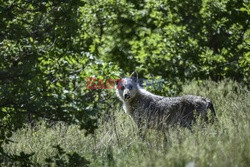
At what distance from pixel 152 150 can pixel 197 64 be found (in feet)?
25.2

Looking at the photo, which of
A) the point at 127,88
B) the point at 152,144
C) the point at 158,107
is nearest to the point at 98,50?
the point at 127,88

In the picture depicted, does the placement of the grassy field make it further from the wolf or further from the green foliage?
the green foliage

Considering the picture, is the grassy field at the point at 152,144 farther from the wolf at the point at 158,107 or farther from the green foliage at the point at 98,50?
the green foliage at the point at 98,50

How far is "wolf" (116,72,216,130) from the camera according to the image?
956 cm

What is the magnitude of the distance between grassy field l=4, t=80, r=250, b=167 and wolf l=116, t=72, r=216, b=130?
1.06 feet

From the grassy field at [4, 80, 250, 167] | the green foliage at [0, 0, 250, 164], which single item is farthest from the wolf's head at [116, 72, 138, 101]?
the grassy field at [4, 80, 250, 167]

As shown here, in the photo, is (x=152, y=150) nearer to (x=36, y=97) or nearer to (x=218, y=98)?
(x=36, y=97)

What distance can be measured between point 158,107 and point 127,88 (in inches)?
32.4

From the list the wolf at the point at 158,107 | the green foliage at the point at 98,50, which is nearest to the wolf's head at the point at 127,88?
the wolf at the point at 158,107

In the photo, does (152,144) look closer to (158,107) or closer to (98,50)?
(158,107)

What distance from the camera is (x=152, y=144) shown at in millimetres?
7379

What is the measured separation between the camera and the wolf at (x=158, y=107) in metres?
9.56

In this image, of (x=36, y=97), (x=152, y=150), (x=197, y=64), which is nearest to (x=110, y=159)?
A: (x=152, y=150)

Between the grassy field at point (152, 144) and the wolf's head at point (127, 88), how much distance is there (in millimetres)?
517
